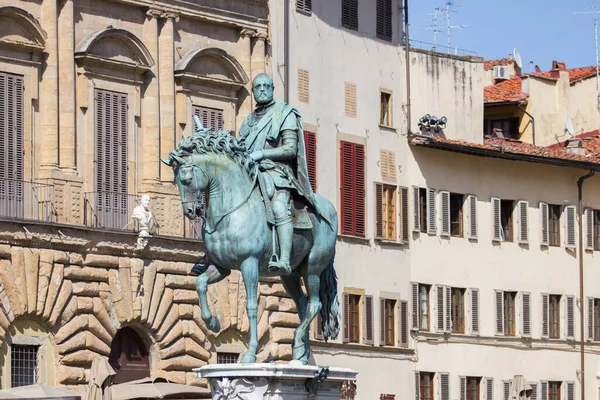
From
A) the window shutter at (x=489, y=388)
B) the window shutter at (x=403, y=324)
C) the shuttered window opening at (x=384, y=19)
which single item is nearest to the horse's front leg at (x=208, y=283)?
the window shutter at (x=403, y=324)

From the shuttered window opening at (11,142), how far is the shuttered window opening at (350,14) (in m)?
11.5

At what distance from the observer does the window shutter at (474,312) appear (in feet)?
177

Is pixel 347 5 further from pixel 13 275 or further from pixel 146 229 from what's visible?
pixel 13 275

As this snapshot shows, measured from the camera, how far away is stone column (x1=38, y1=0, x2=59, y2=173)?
41.7m

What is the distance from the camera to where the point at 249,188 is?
22.4 m

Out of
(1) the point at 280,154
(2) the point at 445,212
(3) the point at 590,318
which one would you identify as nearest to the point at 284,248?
(1) the point at 280,154

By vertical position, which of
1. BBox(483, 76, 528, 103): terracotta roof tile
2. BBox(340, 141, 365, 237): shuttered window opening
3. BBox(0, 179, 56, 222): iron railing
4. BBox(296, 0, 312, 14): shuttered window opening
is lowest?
BBox(0, 179, 56, 222): iron railing

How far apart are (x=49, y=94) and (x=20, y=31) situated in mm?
1404

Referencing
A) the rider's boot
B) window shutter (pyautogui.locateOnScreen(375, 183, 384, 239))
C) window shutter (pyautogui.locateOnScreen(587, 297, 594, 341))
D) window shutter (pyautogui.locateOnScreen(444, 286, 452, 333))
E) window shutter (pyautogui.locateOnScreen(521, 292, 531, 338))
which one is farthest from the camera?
window shutter (pyautogui.locateOnScreen(587, 297, 594, 341))

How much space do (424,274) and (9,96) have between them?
14.9 meters

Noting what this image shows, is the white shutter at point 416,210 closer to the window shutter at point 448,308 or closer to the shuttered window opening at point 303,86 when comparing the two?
the window shutter at point 448,308

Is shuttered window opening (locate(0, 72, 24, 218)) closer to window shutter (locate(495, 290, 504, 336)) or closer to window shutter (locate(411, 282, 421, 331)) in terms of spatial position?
window shutter (locate(411, 282, 421, 331))

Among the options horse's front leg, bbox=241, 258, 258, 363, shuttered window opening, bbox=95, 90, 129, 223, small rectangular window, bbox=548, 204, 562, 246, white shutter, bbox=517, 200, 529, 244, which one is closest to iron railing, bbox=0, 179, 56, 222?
shuttered window opening, bbox=95, 90, 129, 223

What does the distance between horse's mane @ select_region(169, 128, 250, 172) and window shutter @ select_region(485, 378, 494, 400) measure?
32463 millimetres
